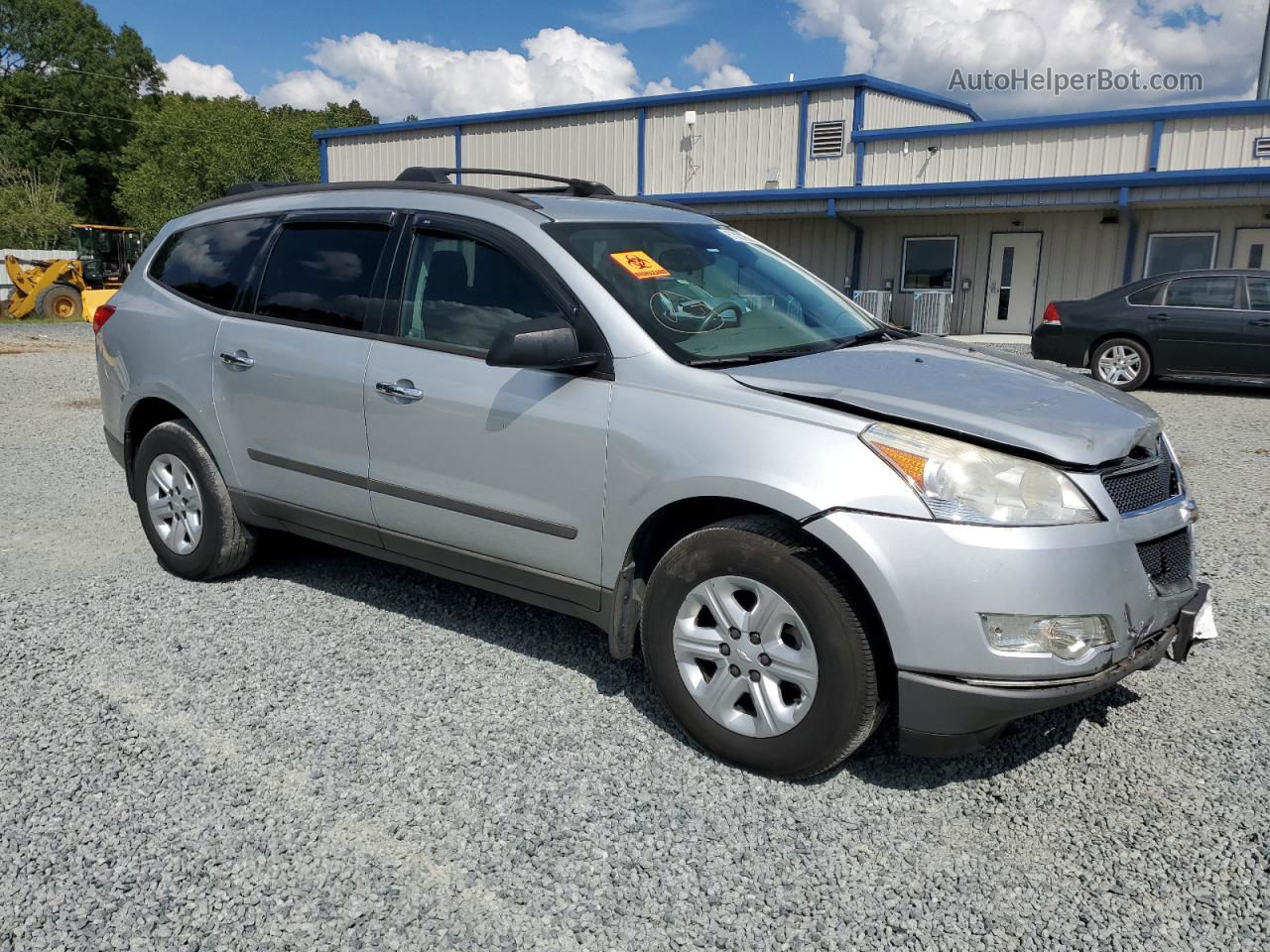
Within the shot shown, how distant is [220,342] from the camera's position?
448cm

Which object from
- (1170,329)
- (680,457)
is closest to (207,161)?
(1170,329)

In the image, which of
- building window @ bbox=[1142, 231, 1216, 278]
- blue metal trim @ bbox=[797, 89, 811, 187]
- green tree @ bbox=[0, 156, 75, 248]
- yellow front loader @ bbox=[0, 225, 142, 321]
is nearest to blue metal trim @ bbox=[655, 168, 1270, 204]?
blue metal trim @ bbox=[797, 89, 811, 187]

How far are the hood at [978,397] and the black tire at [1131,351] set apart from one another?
9.97m

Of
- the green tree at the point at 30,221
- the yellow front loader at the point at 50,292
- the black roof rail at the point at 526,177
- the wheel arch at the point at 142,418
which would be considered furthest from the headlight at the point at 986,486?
the green tree at the point at 30,221

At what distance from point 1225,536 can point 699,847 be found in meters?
4.51

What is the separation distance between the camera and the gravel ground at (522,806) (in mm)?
2482

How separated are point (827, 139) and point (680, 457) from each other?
22882 millimetres

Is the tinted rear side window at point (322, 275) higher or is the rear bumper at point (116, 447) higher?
the tinted rear side window at point (322, 275)

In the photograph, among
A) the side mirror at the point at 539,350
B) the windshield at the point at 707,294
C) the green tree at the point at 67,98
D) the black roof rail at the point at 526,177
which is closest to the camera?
the side mirror at the point at 539,350

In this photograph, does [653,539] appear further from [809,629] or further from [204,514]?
[204,514]

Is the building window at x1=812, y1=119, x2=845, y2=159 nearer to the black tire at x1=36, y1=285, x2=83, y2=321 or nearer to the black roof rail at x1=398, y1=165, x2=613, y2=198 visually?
the black tire at x1=36, y1=285, x2=83, y2=321

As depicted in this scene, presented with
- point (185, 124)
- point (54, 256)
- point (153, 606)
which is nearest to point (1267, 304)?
point (153, 606)

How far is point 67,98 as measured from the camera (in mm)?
58031

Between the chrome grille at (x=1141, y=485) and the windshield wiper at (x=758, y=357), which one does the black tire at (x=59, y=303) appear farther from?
the chrome grille at (x=1141, y=485)
